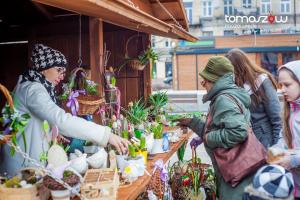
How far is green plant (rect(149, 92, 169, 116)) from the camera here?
179 inches

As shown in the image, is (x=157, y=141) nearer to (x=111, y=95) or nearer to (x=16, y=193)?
(x=111, y=95)

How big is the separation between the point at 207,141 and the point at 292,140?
570 mm

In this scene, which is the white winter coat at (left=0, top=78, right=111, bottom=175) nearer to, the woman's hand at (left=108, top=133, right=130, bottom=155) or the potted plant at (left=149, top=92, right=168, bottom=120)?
the woman's hand at (left=108, top=133, right=130, bottom=155)

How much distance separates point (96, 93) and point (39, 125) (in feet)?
2.44

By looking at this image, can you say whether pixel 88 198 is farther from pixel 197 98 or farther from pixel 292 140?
pixel 197 98

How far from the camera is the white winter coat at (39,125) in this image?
224 centimetres

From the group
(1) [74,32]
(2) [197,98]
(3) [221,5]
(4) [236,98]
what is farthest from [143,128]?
(3) [221,5]

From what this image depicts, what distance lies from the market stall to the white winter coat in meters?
0.07

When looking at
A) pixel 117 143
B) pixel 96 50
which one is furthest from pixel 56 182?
pixel 96 50

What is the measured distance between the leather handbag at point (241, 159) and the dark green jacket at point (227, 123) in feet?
0.16

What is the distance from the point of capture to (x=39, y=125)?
7.86 feet

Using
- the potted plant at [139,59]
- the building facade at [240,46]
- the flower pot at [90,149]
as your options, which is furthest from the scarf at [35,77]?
the building facade at [240,46]

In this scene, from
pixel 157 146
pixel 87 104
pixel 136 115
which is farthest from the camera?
pixel 136 115

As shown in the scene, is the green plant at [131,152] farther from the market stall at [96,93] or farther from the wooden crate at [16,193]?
the wooden crate at [16,193]
